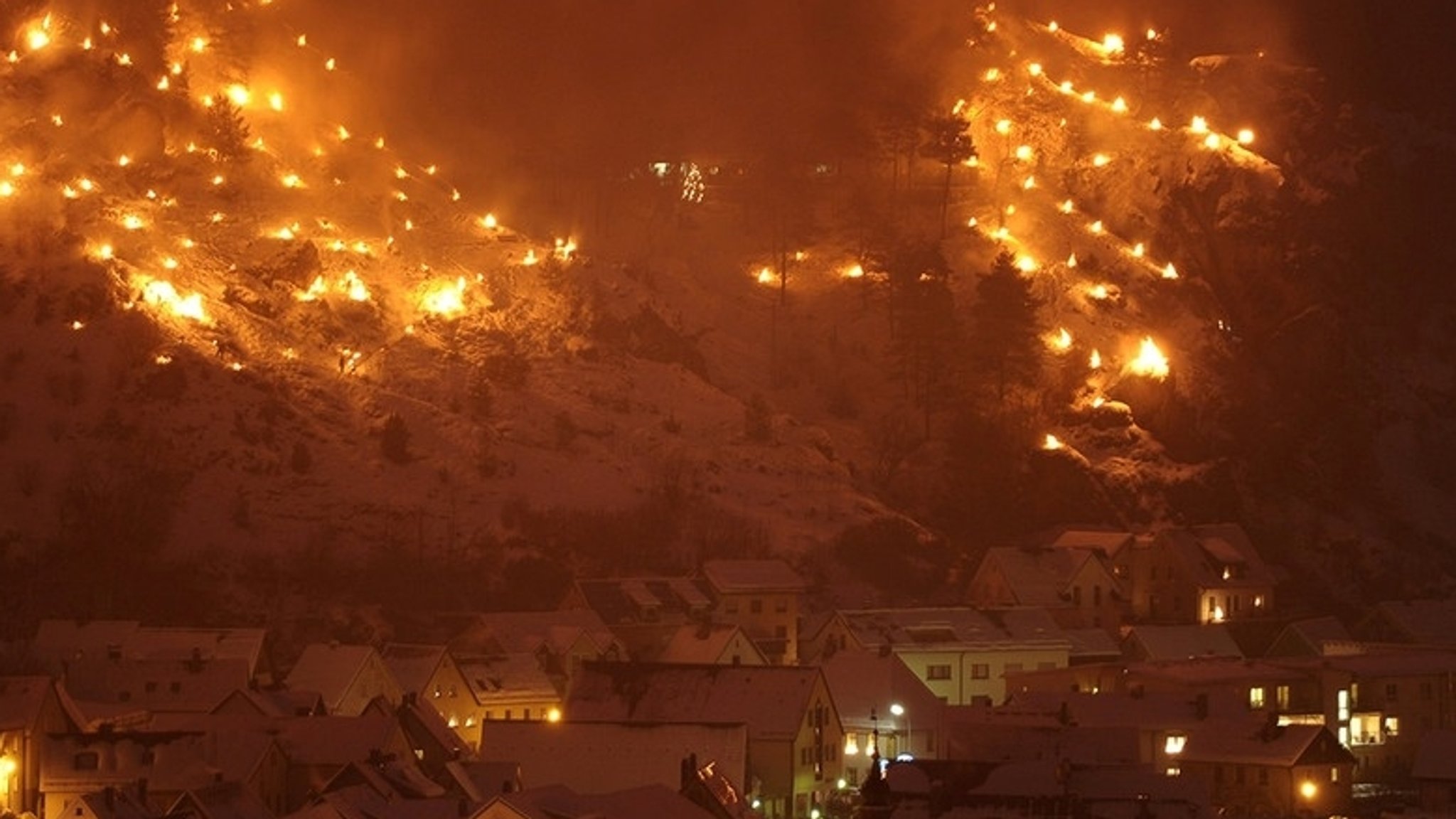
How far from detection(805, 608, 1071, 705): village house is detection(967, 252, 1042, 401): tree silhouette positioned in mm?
19937

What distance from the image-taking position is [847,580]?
10938cm

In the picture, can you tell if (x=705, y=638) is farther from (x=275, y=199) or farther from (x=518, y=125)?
(x=518, y=125)

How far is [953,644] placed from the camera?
100 m

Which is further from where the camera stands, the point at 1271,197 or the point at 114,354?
the point at 1271,197

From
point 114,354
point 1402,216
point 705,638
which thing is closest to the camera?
point 705,638

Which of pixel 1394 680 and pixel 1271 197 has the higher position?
pixel 1271 197

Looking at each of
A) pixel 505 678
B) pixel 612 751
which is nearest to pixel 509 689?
pixel 505 678

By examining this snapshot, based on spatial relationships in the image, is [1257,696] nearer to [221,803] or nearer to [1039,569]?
[1039,569]

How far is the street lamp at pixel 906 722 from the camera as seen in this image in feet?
296

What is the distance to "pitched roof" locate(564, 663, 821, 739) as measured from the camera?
273 ft

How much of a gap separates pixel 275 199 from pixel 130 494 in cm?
2201

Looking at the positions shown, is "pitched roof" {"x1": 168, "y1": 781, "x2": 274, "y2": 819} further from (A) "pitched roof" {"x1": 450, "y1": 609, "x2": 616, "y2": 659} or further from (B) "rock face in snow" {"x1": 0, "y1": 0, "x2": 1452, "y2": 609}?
(B) "rock face in snow" {"x1": 0, "y1": 0, "x2": 1452, "y2": 609}

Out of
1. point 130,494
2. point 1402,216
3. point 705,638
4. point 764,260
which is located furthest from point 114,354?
point 1402,216

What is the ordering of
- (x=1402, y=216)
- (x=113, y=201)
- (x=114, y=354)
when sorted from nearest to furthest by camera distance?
(x=114, y=354) < (x=113, y=201) < (x=1402, y=216)
